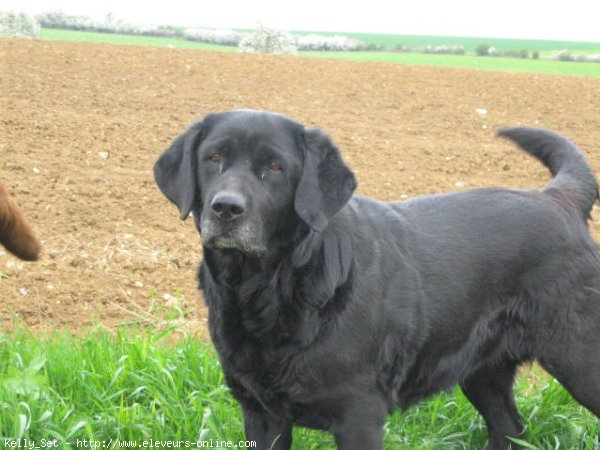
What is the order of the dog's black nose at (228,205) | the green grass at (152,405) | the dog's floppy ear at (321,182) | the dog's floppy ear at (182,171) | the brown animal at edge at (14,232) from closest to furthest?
the dog's black nose at (228,205)
the dog's floppy ear at (321,182)
the dog's floppy ear at (182,171)
the green grass at (152,405)
the brown animal at edge at (14,232)

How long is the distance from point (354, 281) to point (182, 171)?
838mm

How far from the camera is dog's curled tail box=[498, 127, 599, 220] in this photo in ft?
13.3

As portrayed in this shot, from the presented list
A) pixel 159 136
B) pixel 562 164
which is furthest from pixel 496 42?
pixel 562 164

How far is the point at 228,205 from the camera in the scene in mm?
3131

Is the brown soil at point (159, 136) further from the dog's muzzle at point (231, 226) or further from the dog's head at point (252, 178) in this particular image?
the dog's muzzle at point (231, 226)

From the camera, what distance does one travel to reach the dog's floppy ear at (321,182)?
3229mm

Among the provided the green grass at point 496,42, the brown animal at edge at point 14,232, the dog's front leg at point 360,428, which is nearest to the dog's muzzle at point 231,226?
the dog's front leg at point 360,428

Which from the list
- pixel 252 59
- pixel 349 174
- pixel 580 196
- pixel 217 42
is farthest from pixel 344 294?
pixel 217 42

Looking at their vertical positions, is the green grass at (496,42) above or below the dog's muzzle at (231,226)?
below

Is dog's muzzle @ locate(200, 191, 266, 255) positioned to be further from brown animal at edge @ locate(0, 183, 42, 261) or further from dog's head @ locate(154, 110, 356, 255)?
brown animal at edge @ locate(0, 183, 42, 261)

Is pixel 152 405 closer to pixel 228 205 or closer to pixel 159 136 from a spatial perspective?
pixel 228 205

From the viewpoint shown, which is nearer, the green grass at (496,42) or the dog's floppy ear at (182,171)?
the dog's floppy ear at (182,171)

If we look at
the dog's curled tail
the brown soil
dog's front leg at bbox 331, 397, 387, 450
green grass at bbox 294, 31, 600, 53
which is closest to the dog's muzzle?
dog's front leg at bbox 331, 397, 387, 450

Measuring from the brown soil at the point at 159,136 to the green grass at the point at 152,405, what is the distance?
2.35ft
